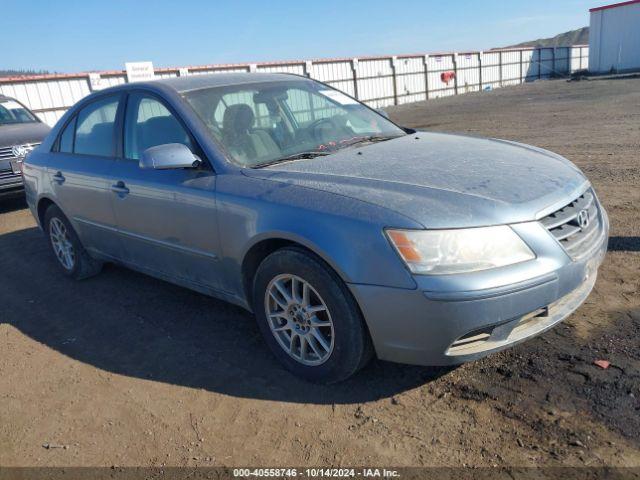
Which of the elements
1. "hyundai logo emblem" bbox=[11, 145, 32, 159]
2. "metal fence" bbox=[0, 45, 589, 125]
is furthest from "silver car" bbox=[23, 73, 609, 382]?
"metal fence" bbox=[0, 45, 589, 125]

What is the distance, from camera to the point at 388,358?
2.61 metres

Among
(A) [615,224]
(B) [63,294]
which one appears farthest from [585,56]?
(B) [63,294]

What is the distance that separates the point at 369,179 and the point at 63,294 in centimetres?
326

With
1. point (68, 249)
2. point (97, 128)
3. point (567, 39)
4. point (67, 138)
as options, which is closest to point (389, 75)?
point (67, 138)

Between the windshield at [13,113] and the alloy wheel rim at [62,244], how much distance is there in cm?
523

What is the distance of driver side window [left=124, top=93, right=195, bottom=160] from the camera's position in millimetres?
3551

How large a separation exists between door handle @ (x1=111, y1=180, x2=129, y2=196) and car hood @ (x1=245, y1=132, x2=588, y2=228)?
1210 mm

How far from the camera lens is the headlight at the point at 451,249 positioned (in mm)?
2387

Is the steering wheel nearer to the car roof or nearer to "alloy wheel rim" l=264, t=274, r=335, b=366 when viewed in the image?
the car roof

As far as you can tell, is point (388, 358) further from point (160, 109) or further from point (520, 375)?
point (160, 109)

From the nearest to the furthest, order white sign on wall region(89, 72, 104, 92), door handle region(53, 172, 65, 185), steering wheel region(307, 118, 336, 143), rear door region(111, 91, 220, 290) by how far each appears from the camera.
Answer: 1. rear door region(111, 91, 220, 290)
2. steering wheel region(307, 118, 336, 143)
3. door handle region(53, 172, 65, 185)
4. white sign on wall region(89, 72, 104, 92)

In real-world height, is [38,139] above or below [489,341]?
above

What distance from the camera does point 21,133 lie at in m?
8.77

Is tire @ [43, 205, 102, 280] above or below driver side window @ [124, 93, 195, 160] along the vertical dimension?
below
